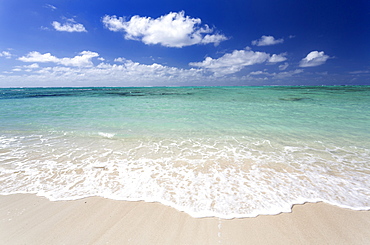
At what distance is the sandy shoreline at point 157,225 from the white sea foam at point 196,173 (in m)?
0.22

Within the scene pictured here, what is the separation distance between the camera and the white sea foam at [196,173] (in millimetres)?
3514

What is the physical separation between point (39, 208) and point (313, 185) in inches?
230

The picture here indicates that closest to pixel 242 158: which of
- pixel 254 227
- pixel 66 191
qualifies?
pixel 254 227

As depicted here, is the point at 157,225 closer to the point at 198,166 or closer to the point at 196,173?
the point at 196,173

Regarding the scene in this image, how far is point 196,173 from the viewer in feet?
15.1

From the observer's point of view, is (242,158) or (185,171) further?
(242,158)

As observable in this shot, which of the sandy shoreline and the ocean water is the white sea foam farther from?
the sandy shoreline

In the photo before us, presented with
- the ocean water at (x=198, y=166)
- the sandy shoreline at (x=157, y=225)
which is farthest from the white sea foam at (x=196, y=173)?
the sandy shoreline at (x=157, y=225)

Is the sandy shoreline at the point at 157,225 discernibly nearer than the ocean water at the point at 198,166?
Yes

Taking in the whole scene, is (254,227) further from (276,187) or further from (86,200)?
(86,200)

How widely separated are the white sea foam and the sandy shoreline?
0.73ft

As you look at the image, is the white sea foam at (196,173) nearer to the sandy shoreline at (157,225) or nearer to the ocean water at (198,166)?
the ocean water at (198,166)

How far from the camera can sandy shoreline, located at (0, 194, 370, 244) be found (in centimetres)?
257

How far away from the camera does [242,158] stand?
218 inches
